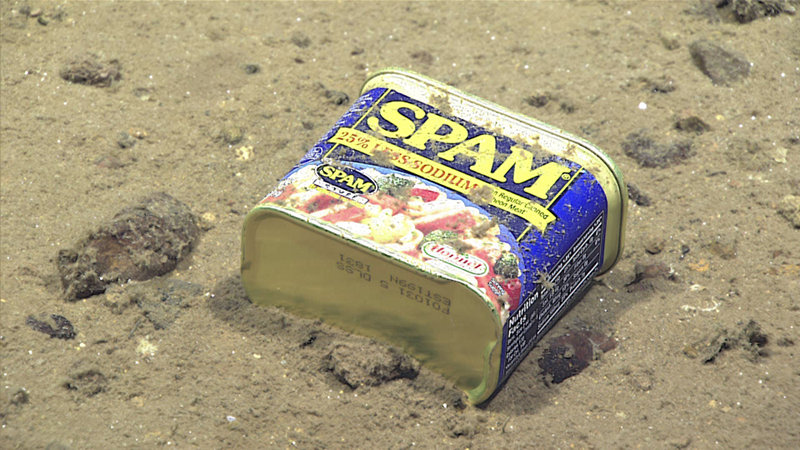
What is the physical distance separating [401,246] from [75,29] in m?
2.97

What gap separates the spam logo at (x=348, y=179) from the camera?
15.0ft

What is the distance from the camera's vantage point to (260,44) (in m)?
6.28

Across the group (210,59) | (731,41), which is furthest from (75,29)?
(731,41)

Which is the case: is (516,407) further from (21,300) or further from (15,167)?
(15,167)

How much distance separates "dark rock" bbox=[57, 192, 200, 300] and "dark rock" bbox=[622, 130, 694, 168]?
2.32 meters

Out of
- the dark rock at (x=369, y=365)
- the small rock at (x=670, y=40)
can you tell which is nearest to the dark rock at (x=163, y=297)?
the dark rock at (x=369, y=365)

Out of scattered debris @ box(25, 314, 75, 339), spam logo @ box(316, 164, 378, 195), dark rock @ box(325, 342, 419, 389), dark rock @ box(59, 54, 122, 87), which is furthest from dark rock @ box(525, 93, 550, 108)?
scattered debris @ box(25, 314, 75, 339)

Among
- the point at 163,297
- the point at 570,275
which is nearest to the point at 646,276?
the point at 570,275

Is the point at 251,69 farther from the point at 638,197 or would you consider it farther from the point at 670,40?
the point at 670,40

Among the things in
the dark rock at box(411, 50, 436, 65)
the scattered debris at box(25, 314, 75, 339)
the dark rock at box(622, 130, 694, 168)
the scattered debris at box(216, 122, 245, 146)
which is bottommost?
the scattered debris at box(25, 314, 75, 339)

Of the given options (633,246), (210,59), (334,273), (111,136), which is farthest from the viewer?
(210,59)

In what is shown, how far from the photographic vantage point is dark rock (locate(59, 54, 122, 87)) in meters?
5.97

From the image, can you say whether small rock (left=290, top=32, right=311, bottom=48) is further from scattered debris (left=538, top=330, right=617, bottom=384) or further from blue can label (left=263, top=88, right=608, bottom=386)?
scattered debris (left=538, top=330, right=617, bottom=384)

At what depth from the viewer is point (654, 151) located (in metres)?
5.62
